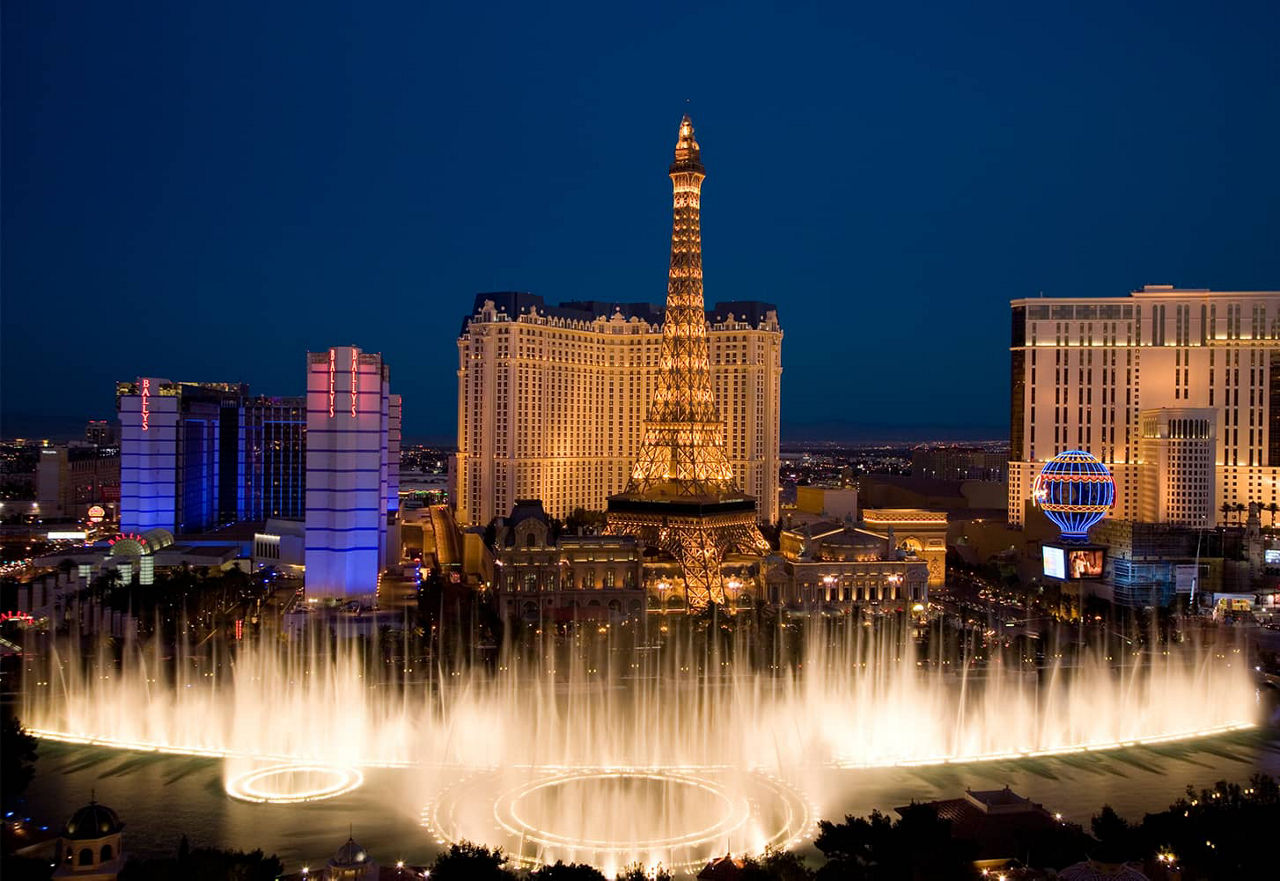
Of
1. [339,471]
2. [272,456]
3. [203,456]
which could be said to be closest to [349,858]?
[339,471]

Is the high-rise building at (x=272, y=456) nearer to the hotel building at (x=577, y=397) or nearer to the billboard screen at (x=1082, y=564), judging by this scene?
the hotel building at (x=577, y=397)

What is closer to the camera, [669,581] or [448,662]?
[448,662]

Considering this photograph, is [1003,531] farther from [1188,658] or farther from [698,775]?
[698,775]

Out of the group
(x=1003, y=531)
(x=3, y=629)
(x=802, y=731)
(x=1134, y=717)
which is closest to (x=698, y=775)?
(x=802, y=731)

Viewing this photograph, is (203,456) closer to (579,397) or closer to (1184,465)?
(579,397)

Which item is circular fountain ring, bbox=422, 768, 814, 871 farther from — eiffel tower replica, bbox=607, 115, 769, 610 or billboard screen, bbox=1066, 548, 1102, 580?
billboard screen, bbox=1066, 548, 1102, 580

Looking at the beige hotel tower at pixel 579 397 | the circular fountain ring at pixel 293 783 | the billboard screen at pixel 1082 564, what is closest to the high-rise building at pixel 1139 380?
the billboard screen at pixel 1082 564
